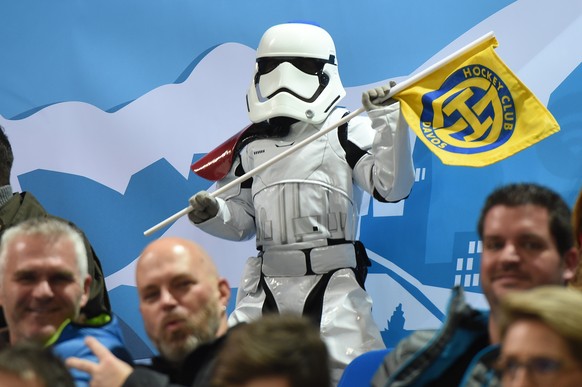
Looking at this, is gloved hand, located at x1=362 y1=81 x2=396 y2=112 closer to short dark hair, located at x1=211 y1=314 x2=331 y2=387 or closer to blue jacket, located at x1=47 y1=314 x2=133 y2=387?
blue jacket, located at x1=47 y1=314 x2=133 y2=387

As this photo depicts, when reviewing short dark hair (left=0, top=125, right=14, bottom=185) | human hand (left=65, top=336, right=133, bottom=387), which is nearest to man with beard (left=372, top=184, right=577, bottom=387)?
human hand (left=65, top=336, right=133, bottom=387)

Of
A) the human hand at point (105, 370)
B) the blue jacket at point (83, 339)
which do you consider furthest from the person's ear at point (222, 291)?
the human hand at point (105, 370)

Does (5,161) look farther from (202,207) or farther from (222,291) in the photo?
(222,291)

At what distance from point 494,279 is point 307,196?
1.79 meters

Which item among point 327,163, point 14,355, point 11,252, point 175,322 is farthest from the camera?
point 327,163

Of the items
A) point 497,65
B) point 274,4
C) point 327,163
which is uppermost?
point 274,4

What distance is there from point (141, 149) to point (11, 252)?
2106 mm

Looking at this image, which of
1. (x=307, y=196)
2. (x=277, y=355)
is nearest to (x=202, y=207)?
(x=307, y=196)

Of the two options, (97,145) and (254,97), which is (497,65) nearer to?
(254,97)

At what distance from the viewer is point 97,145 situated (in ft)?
16.0

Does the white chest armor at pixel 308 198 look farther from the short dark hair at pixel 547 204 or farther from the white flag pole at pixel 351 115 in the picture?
the short dark hair at pixel 547 204

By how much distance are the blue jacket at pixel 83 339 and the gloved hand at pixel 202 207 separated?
1382 millimetres

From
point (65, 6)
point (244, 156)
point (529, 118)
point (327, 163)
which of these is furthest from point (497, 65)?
point (65, 6)

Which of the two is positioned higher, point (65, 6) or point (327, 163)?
point (65, 6)
